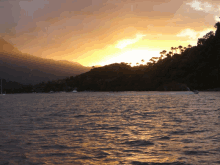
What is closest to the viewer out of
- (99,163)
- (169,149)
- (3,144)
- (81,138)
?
(99,163)

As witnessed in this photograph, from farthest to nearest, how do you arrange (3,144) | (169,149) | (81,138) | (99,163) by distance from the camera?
(81,138) → (3,144) → (169,149) → (99,163)

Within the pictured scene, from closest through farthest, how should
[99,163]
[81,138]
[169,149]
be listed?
1. [99,163]
2. [169,149]
3. [81,138]

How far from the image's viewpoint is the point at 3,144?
17.8m

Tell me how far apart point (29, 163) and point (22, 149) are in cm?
356

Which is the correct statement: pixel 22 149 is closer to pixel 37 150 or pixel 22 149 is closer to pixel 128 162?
→ pixel 37 150

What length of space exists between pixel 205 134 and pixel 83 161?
12.7 m

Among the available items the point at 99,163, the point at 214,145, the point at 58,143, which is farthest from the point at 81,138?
the point at 214,145

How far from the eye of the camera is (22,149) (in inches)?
643

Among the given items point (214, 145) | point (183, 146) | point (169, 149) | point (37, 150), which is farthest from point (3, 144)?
point (214, 145)

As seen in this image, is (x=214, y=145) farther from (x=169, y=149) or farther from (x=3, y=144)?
(x=3, y=144)

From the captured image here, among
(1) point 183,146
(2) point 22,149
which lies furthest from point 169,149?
(2) point 22,149

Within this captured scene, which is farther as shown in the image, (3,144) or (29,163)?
(3,144)

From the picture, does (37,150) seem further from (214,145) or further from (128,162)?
(214,145)

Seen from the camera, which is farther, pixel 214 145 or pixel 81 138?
pixel 81 138
